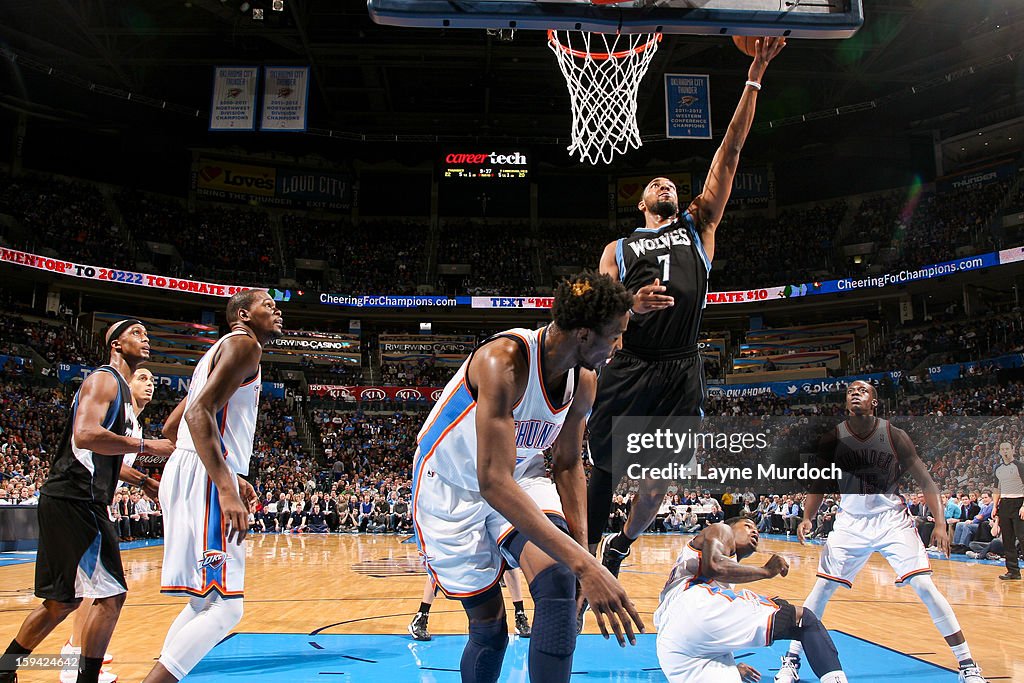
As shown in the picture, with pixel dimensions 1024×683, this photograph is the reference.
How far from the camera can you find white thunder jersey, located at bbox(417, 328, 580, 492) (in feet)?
9.59

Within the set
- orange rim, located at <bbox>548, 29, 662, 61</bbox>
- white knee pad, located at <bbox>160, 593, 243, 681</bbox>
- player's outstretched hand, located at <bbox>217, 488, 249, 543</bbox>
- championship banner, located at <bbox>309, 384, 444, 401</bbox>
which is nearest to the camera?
white knee pad, located at <bbox>160, 593, 243, 681</bbox>

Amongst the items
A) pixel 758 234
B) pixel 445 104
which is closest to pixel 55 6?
pixel 445 104

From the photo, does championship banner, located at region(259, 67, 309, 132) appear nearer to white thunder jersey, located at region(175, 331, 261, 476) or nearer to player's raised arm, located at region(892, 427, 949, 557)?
white thunder jersey, located at region(175, 331, 261, 476)

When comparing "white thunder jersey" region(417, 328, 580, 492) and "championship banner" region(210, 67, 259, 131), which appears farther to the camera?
"championship banner" region(210, 67, 259, 131)

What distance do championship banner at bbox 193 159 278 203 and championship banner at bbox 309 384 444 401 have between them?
31.2 ft

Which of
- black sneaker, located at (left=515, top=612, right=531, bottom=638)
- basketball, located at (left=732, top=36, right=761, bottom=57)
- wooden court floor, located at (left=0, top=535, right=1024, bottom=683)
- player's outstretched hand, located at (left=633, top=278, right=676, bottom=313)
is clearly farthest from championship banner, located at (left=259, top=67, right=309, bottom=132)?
player's outstretched hand, located at (left=633, top=278, right=676, bottom=313)

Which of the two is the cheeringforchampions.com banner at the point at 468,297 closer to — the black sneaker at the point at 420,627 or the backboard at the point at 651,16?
the black sneaker at the point at 420,627

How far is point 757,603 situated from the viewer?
4.11m

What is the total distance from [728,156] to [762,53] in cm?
68

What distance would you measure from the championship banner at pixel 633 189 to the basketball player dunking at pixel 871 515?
93.3ft

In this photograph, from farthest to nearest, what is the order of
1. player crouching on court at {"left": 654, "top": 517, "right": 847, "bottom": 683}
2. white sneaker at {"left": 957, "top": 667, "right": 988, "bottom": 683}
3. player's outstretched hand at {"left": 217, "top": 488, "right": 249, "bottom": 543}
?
white sneaker at {"left": 957, "top": 667, "right": 988, "bottom": 683}, player crouching on court at {"left": 654, "top": 517, "right": 847, "bottom": 683}, player's outstretched hand at {"left": 217, "top": 488, "right": 249, "bottom": 543}

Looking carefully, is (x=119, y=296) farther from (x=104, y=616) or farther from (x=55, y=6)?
(x=104, y=616)

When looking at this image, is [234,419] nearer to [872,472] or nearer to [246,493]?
[246,493]

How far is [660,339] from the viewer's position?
457 cm
